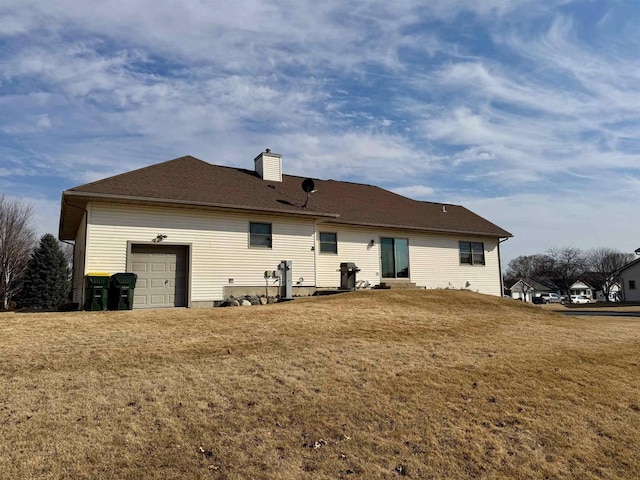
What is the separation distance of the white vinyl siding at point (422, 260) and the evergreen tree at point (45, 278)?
29442 mm

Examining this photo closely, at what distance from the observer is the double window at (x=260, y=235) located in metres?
16.5

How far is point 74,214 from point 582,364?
646 inches

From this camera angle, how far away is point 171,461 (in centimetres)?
450

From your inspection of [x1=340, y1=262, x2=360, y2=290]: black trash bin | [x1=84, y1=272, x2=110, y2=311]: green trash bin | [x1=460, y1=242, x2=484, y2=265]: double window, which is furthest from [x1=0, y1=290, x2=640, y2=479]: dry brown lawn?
[x1=460, y1=242, x2=484, y2=265]: double window

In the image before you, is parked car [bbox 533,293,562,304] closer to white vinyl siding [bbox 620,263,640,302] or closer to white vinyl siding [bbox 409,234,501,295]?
white vinyl siding [bbox 620,263,640,302]

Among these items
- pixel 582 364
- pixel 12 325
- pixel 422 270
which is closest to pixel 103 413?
pixel 12 325

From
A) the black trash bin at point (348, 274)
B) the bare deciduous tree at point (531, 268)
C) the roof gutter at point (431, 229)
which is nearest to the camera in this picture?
the black trash bin at point (348, 274)

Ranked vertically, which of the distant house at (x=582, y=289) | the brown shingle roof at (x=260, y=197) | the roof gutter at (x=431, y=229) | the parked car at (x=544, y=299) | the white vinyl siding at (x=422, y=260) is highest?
the brown shingle roof at (x=260, y=197)

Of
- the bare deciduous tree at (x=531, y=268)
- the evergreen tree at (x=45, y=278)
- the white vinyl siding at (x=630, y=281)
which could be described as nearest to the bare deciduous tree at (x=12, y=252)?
the evergreen tree at (x=45, y=278)

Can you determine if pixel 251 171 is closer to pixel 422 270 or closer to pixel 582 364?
Answer: pixel 422 270

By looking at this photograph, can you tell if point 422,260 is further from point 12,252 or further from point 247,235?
point 12,252

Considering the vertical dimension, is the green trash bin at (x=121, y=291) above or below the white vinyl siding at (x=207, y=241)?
below

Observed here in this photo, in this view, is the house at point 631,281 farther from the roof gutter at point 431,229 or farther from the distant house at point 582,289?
the distant house at point 582,289

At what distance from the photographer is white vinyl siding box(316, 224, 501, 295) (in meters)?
19.1
